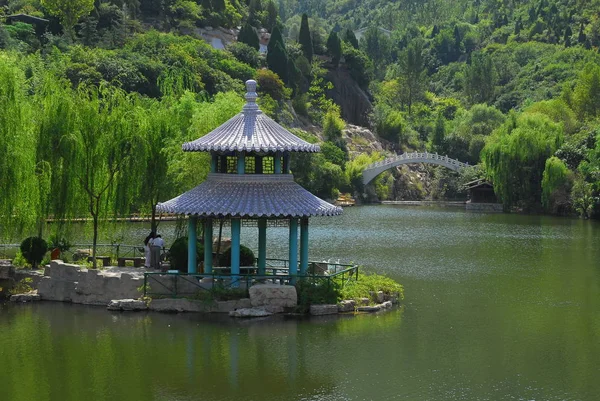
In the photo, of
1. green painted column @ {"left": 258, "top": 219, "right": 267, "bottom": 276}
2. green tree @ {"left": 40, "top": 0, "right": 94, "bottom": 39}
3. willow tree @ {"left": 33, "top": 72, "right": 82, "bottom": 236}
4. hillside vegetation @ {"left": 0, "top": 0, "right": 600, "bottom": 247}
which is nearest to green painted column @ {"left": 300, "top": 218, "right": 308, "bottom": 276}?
green painted column @ {"left": 258, "top": 219, "right": 267, "bottom": 276}

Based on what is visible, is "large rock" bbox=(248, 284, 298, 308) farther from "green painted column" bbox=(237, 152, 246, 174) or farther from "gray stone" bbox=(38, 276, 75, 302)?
"gray stone" bbox=(38, 276, 75, 302)

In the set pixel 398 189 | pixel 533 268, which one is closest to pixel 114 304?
pixel 533 268

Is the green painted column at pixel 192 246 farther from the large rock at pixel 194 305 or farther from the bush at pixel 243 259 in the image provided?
the bush at pixel 243 259

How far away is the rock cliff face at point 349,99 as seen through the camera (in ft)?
309

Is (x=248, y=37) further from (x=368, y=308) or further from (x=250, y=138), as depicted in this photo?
(x=368, y=308)

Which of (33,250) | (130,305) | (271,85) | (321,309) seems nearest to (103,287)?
(130,305)

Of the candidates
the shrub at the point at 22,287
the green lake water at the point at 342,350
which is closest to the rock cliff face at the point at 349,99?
the green lake water at the point at 342,350

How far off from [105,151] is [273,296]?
277 inches

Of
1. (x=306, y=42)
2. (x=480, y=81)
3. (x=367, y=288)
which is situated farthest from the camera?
(x=480, y=81)

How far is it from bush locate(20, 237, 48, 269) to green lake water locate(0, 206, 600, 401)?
266cm

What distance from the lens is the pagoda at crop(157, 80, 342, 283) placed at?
25391 millimetres

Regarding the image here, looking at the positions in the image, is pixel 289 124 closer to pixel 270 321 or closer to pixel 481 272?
pixel 481 272

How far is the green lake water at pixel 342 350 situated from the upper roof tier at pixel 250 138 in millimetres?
4262

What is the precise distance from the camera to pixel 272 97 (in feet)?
258
